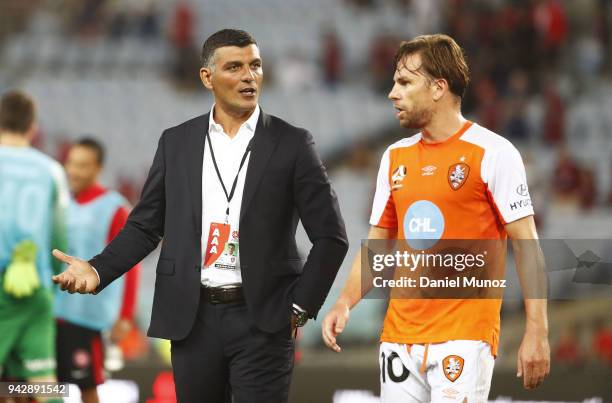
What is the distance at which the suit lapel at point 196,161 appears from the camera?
4.21 meters

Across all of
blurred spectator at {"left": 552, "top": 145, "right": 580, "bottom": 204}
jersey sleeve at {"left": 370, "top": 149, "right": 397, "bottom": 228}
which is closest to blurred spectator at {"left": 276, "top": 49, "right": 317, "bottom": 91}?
blurred spectator at {"left": 552, "top": 145, "right": 580, "bottom": 204}

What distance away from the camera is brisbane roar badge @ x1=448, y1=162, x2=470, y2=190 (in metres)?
4.01

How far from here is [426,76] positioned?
4102 millimetres

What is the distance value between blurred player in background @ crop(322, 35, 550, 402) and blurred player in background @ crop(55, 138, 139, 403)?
2815 mm

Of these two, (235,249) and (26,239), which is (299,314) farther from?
(26,239)

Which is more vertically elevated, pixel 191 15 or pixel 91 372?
pixel 191 15

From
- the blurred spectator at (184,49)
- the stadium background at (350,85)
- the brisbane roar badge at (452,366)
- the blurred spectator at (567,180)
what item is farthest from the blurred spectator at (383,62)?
the brisbane roar badge at (452,366)

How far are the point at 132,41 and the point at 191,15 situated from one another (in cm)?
100

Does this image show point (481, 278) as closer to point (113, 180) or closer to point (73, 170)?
point (73, 170)

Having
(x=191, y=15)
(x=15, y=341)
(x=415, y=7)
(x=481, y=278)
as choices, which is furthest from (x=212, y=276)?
(x=191, y=15)

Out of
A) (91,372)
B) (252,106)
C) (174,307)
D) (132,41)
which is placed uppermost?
(132,41)

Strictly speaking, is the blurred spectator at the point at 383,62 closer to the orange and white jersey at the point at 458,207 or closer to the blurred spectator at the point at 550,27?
the blurred spectator at the point at 550,27

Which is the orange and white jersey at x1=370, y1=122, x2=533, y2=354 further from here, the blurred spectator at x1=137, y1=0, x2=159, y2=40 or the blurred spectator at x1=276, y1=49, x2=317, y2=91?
the blurred spectator at x1=137, y1=0, x2=159, y2=40

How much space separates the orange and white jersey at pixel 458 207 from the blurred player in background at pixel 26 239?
2478 mm
